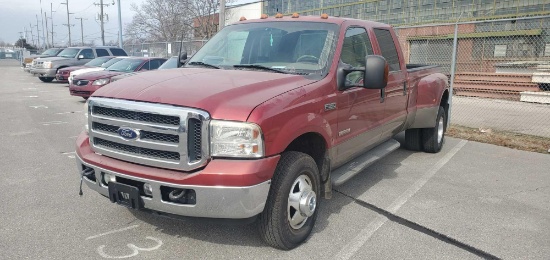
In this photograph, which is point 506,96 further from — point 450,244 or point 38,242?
point 38,242

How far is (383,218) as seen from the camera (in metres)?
4.11

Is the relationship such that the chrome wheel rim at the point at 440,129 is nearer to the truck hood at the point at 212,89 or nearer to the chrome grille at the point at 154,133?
the truck hood at the point at 212,89

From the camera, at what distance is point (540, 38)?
2003cm

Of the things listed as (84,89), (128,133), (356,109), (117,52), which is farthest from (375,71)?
(117,52)

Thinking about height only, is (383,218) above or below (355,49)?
below

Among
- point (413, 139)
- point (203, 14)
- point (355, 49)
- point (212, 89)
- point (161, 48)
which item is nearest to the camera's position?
point (212, 89)

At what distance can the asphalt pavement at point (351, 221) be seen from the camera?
11.1 feet

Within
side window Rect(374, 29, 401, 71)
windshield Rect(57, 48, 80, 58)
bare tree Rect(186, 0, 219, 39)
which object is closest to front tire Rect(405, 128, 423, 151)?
side window Rect(374, 29, 401, 71)

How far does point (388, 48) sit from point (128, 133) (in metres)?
3.50

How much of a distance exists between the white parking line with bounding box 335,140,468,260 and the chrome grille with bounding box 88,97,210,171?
4.83ft

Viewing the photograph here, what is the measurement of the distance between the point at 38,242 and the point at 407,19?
2868 cm

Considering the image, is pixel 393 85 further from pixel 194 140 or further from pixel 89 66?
pixel 89 66

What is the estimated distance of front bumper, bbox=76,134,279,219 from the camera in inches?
111

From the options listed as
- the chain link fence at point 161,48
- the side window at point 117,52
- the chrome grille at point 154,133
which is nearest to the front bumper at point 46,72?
the side window at point 117,52
